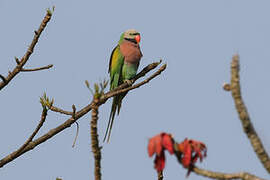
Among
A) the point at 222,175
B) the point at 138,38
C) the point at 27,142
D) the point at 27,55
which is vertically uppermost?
the point at 138,38

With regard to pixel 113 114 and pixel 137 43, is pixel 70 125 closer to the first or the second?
pixel 113 114

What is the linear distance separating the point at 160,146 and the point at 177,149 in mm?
98

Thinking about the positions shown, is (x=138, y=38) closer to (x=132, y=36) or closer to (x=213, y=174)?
(x=132, y=36)

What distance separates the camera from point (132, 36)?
886 centimetres

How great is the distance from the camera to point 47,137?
468 centimetres

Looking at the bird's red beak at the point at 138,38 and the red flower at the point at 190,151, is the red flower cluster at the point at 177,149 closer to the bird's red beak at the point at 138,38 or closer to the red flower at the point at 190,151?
the red flower at the point at 190,151

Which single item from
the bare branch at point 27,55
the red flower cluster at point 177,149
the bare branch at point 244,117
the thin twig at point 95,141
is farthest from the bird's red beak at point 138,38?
the bare branch at point 244,117

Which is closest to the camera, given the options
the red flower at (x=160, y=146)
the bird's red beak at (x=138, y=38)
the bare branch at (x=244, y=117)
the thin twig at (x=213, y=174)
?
the bare branch at (x=244, y=117)

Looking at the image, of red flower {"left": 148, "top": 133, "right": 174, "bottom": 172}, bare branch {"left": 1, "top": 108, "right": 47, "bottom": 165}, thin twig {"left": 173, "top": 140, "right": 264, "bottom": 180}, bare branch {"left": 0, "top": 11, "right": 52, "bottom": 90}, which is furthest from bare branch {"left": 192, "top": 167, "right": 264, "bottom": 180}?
bare branch {"left": 0, "top": 11, "right": 52, "bottom": 90}

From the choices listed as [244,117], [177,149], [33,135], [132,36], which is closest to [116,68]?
[132,36]

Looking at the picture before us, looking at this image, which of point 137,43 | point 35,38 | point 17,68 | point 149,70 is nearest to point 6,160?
point 17,68

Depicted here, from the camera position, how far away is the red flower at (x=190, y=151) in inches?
88.8

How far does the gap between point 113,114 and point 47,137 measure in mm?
2917

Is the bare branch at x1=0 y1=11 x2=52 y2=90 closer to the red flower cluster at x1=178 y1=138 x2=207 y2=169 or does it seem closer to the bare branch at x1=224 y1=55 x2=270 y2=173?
the red flower cluster at x1=178 y1=138 x2=207 y2=169
